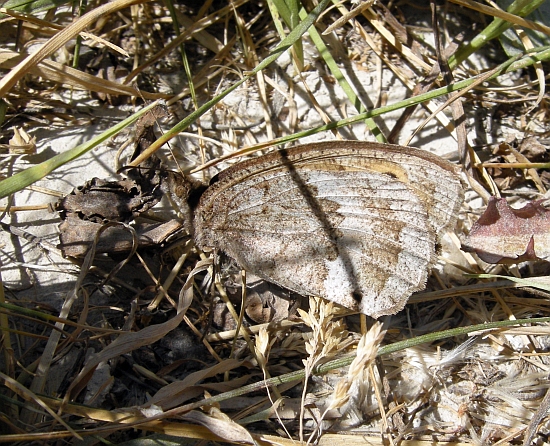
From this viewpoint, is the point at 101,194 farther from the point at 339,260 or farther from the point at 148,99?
the point at 339,260

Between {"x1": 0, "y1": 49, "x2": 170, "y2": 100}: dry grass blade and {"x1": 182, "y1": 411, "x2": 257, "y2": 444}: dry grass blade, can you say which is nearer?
{"x1": 182, "y1": 411, "x2": 257, "y2": 444}: dry grass blade

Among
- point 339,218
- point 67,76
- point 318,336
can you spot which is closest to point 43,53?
point 67,76

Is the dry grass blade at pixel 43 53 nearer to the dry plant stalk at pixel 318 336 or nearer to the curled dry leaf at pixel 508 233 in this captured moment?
the dry plant stalk at pixel 318 336

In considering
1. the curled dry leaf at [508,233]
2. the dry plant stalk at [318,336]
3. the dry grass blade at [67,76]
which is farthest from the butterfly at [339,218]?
the dry grass blade at [67,76]

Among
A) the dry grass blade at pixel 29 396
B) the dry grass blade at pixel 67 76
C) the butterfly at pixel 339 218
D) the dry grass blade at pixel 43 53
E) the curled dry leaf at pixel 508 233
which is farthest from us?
the curled dry leaf at pixel 508 233

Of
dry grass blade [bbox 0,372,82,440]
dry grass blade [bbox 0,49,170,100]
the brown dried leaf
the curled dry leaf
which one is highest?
dry grass blade [bbox 0,49,170,100]

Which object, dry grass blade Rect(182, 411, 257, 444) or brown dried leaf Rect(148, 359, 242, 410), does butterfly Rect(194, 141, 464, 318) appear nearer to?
brown dried leaf Rect(148, 359, 242, 410)

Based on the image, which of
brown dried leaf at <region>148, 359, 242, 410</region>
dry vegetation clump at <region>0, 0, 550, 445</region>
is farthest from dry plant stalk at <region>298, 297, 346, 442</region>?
brown dried leaf at <region>148, 359, 242, 410</region>

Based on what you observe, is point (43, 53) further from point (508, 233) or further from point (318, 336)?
point (508, 233)
